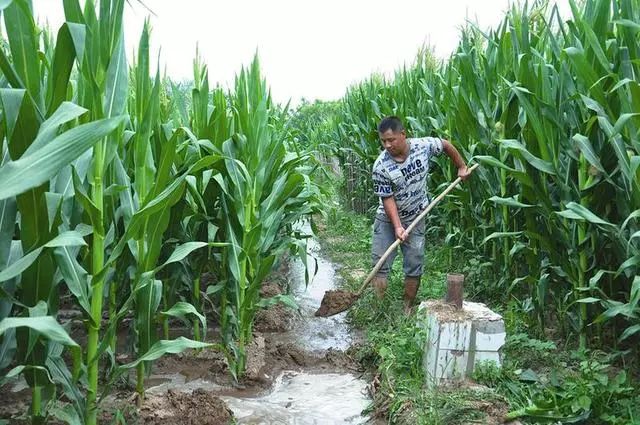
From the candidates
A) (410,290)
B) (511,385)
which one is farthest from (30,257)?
(410,290)

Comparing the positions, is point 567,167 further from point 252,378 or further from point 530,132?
point 252,378

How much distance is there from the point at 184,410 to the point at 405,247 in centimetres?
282

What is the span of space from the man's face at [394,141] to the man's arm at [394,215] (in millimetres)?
413

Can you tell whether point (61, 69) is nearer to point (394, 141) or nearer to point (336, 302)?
point (394, 141)

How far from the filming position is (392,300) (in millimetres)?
5602

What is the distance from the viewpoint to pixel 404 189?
5527 millimetres

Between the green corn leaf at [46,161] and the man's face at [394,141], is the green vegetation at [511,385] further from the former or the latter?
the green corn leaf at [46,161]

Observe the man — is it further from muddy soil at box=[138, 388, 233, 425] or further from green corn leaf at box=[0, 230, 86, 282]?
green corn leaf at box=[0, 230, 86, 282]

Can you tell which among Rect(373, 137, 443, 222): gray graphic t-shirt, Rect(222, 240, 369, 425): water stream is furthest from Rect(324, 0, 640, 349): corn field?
Rect(222, 240, 369, 425): water stream

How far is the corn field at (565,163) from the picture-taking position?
135 inches

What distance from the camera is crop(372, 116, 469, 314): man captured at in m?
5.30

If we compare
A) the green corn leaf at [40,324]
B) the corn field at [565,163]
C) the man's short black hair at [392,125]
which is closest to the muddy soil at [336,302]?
the corn field at [565,163]

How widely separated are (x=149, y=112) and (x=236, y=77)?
200 centimetres

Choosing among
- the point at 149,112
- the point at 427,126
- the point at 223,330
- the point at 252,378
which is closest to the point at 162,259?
the point at 223,330
